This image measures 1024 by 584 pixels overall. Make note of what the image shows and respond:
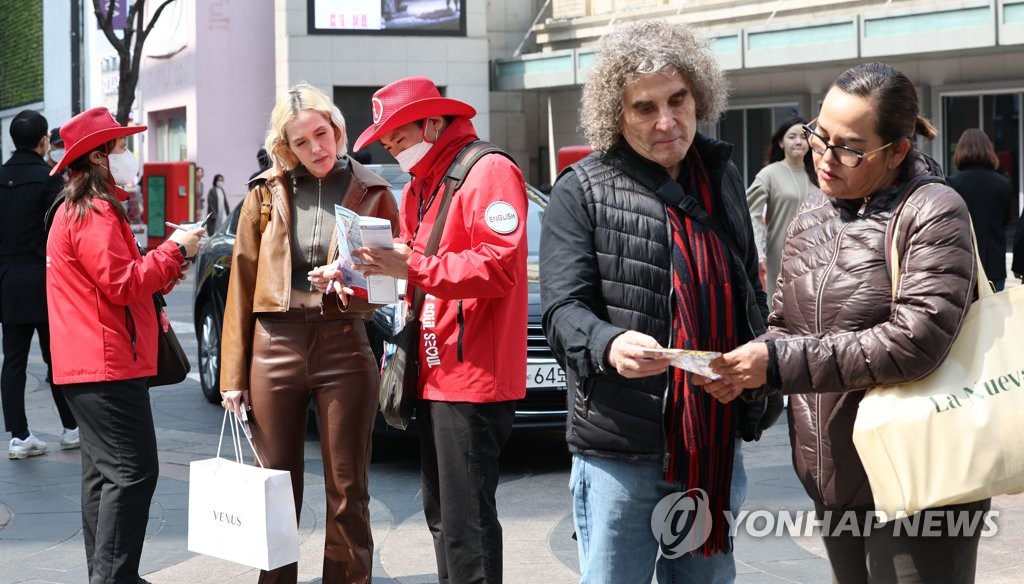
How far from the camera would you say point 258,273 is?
4723 millimetres

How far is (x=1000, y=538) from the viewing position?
5.67 metres

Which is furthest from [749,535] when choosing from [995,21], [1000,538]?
[995,21]

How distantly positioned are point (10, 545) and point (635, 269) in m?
4.08

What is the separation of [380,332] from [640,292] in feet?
14.4

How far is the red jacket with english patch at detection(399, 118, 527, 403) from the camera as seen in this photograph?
3826mm

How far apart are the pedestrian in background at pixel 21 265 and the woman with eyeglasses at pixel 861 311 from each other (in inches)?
239

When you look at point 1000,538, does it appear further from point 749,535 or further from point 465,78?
point 465,78

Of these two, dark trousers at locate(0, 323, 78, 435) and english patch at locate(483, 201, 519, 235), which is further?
dark trousers at locate(0, 323, 78, 435)

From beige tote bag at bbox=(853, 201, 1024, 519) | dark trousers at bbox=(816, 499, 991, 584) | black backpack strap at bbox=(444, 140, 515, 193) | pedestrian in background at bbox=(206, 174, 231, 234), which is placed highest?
pedestrian in background at bbox=(206, 174, 231, 234)

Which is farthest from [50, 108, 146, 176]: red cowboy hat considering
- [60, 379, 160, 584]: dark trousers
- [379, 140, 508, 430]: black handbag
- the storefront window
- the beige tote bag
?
the storefront window

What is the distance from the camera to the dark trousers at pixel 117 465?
15.8ft

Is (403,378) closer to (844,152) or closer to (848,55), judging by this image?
(844,152)

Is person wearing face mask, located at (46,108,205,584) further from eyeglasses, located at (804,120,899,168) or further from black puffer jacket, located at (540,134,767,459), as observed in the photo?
eyeglasses, located at (804,120,899,168)

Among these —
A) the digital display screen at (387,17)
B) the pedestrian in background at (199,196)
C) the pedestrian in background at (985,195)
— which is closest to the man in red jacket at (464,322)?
the pedestrian in background at (985,195)
